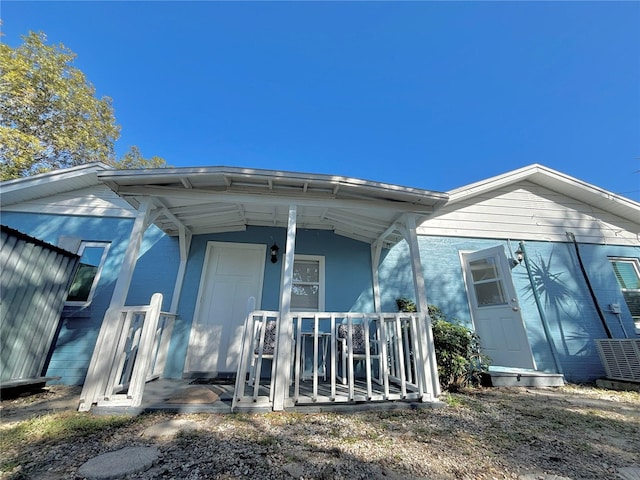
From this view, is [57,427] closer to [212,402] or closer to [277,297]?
[212,402]

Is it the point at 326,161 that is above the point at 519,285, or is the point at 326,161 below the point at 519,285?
above

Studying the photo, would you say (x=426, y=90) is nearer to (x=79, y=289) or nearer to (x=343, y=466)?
(x=343, y=466)

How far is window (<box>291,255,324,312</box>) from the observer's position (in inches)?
176

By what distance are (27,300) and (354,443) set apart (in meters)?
4.06

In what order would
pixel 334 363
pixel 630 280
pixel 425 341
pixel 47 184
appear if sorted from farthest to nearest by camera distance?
pixel 630 280, pixel 47 184, pixel 425 341, pixel 334 363

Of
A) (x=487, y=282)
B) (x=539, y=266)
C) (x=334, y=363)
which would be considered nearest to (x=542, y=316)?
(x=539, y=266)

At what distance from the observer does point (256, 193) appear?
3336 millimetres

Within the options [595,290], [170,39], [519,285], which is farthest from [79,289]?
[595,290]

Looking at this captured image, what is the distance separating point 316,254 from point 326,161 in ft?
21.1

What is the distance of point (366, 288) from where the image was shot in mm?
4609

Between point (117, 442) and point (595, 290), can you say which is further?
point (595, 290)

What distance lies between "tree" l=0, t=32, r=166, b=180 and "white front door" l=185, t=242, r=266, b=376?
7.39m

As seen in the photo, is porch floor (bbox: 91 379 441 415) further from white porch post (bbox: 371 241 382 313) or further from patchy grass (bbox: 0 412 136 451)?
white porch post (bbox: 371 241 382 313)

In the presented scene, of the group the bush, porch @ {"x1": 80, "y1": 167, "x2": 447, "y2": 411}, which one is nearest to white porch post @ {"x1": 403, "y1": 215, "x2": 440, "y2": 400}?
porch @ {"x1": 80, "y1": 167, "x2": 447, "y2": 411}
